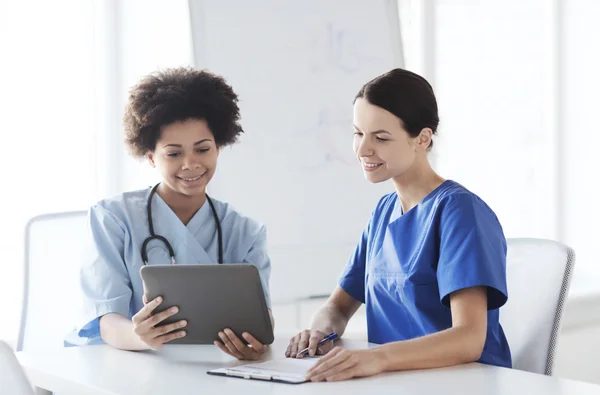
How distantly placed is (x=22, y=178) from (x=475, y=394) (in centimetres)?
178

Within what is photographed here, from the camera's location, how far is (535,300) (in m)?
1.62

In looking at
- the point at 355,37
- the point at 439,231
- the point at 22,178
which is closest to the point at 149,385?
the point at 439,231

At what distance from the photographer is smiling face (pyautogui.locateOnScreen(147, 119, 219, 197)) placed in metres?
1.79

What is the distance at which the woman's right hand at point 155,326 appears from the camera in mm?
1466

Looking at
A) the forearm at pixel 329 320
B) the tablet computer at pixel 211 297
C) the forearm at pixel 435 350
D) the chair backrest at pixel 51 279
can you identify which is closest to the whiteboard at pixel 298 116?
the chair backrest at pixel 51 279

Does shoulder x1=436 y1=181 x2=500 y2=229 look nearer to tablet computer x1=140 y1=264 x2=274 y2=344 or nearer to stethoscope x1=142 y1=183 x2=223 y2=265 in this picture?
tablet computer x1=140 y1=264 x2=274 y2=344

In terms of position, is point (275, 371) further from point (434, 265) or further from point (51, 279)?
point (51, 279)

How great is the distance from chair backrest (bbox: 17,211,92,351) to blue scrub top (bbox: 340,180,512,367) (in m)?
0.75

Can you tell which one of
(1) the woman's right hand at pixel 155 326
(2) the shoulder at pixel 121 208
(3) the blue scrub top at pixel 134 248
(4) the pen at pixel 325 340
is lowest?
(4) the pen at pixel 325 340

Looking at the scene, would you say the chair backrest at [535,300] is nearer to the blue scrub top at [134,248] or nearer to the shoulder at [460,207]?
the shoulder at [460,207]

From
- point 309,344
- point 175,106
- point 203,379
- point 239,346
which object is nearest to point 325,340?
point 309,344

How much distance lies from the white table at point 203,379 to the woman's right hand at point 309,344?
0.03 meters

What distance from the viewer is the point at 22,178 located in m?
2.53

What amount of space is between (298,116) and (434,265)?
4.10 ft
